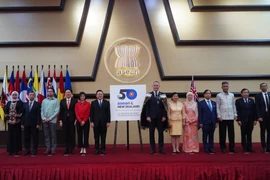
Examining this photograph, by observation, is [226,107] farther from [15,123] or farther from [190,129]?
[15,123]

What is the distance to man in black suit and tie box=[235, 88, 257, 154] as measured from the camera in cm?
511

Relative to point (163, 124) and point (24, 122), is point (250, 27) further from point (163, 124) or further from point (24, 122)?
point (24, 122)

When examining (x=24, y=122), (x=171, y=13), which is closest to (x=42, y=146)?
(x=24, y=122)

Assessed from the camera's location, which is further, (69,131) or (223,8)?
(223,8)

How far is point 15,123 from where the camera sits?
199 inches

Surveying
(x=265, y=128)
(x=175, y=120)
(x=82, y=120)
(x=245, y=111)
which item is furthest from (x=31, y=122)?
(x=265, y=128)

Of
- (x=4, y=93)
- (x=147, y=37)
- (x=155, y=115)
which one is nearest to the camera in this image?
(x=155, y=115)

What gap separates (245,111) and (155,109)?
177 cm

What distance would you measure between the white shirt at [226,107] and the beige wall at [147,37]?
1.65 meters

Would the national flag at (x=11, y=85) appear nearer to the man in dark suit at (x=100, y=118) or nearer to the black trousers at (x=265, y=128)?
the man in dark suit at (x=100, y=118)

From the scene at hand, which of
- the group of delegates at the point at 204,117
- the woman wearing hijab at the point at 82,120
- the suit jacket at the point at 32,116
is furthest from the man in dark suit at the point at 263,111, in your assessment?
the suit jacket at the point at 32,116

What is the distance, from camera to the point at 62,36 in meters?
6.85

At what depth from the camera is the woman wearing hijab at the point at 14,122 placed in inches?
198

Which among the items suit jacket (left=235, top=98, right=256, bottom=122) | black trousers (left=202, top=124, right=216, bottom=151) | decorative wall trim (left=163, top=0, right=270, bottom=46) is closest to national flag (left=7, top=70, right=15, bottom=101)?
decorative wall trim (left=163, top=0, right=270, bottom=46)
